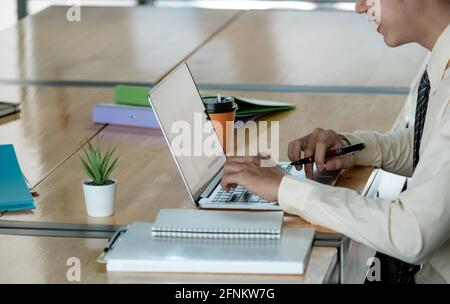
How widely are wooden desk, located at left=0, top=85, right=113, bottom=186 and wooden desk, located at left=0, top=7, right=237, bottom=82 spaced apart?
20cm

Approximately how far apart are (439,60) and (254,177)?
471 mm

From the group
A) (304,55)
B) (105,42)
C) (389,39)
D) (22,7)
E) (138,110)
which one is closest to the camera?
(389,39)

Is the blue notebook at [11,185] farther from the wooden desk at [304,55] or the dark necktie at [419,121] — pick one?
the wooden desk at [304,55]

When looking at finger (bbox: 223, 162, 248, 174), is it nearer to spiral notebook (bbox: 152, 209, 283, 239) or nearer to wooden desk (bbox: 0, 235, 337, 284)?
spiral notebook (bbox: 152, 209, 283, 239)

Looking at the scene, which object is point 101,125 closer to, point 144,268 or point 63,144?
point 63,144

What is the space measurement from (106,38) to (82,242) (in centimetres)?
219

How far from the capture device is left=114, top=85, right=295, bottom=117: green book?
279cm

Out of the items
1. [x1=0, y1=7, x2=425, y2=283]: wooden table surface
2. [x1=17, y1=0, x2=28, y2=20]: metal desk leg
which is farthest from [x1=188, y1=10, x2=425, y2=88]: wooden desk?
[x1=17, y1=0, x2=28, y2=20]: metal desk leg

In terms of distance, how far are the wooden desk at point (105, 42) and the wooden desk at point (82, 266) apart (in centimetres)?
150

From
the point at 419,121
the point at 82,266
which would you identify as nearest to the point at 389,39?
the point at 419,121

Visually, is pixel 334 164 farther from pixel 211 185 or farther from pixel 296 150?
pixel 211 185

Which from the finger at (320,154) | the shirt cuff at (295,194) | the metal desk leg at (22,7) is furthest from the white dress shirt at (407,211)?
the metal desk leg at (22,7)

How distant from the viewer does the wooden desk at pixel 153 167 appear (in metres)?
2.02

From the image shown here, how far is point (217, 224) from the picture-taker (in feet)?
6.02
